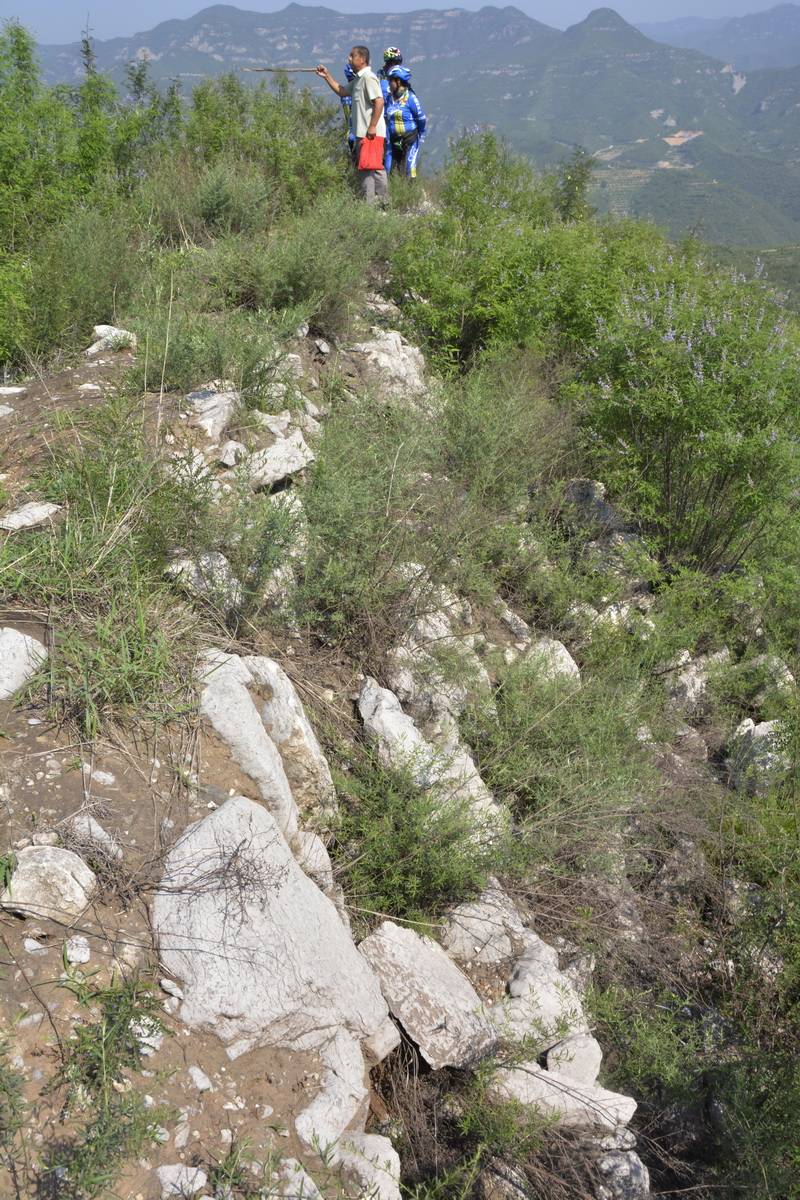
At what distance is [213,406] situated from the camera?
15.9 feet

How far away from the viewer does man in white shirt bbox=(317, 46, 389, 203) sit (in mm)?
8266

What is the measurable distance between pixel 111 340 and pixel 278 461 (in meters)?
1.81

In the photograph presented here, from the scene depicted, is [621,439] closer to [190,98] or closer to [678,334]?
[678,334]

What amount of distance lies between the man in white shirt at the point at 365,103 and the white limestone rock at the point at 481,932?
306 inches

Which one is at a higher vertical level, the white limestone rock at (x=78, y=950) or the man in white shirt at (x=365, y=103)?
the man in white shirt at (x=365, y=103)

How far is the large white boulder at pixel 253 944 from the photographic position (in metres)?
2.46

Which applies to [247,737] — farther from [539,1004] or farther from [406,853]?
[539,1004]

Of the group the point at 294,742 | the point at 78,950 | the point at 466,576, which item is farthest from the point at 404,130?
the point at 78,950

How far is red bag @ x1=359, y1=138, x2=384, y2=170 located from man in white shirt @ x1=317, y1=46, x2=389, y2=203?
36 millimetres

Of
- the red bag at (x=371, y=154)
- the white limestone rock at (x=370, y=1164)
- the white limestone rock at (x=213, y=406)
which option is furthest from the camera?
the red bag at (x=371, y=154)

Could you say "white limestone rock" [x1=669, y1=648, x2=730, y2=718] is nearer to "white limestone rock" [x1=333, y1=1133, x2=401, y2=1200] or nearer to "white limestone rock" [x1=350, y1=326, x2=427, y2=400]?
"white limestone rock" [x1=350, y1=326, x2=427, y2=400]

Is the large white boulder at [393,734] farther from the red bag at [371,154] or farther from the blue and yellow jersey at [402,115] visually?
the blue and yellow jersey at [402,115]

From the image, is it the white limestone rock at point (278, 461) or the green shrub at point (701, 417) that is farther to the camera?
the green shrub at point (701, 417)

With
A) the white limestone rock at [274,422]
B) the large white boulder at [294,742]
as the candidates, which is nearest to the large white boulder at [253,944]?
the large white boulder at [294,742]
